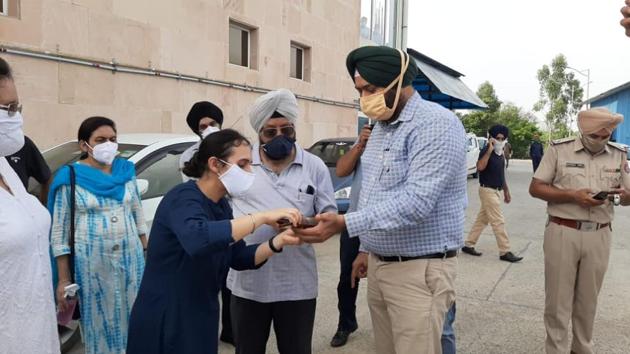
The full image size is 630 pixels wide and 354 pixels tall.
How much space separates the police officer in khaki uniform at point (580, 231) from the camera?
3.33m

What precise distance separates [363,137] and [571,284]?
1.74 meters

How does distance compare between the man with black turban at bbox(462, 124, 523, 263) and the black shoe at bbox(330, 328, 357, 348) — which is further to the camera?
the man with black turban at bbox(462, 124, 523, 263)

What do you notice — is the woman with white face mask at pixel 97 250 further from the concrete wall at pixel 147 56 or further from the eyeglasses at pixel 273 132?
the concrete wall at pixel 147 56

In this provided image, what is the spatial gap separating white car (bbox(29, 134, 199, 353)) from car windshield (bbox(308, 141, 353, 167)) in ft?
14.5

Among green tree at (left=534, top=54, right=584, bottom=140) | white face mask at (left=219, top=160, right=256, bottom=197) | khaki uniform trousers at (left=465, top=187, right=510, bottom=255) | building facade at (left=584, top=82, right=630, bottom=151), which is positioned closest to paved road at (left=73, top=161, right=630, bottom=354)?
khaki uniform trousers at (left=465, top=187, right=510, bottom=255)

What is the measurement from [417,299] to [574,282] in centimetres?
184

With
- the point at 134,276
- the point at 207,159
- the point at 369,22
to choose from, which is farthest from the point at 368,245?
the point at 369,22

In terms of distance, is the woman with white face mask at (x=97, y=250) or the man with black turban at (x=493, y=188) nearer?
the woman with white face mask at (x=97, y=250)

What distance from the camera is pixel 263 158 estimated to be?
2.65 m

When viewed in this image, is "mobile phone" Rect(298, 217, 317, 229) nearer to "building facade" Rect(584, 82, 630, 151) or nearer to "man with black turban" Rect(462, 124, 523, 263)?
"man with black turban" Rect(462, 124, 523, 263)

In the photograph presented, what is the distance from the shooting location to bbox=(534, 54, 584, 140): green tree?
164ft

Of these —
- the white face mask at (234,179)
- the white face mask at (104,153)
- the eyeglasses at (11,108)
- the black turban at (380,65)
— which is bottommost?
the white face mask at (234,179)

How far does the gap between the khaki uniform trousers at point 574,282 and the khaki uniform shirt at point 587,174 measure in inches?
4.4

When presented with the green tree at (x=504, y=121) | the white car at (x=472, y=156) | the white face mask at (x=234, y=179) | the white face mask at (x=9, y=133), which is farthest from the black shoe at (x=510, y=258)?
the green tree at (x=504, y=121)
